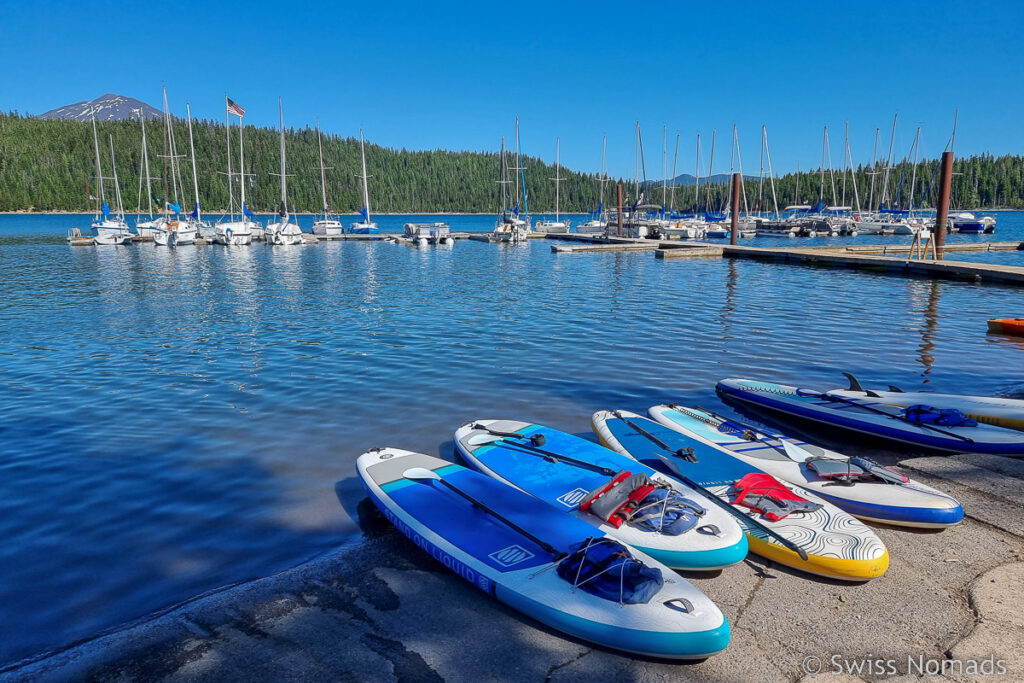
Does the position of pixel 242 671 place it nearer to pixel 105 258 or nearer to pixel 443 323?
pixel 443 323

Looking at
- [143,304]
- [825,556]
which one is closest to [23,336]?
[143,304]

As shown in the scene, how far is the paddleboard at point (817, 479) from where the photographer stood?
533 centimetres

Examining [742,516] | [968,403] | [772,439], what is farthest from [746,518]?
[968,403]

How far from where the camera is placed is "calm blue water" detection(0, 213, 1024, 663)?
5.95 meters

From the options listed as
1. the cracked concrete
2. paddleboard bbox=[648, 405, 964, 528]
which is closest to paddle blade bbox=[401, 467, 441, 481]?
the cracked concrete

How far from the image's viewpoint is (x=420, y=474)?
6375 mm

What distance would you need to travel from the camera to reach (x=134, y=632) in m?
4.38

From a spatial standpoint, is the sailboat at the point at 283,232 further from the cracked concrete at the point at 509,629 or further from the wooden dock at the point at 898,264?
the cracked concrete at the point at 509,629

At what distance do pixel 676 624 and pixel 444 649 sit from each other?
144 centimetres

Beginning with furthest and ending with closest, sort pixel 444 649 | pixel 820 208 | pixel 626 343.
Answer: pixel 820 208
pixel 626 343
pixel 444 649

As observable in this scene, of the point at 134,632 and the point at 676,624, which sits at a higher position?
the point at 676,624

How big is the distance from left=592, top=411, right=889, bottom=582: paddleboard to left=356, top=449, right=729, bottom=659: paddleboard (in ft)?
3.60

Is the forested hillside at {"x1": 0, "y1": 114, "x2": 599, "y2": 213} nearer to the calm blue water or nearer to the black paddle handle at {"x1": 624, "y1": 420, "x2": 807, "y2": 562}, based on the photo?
the calm blue water

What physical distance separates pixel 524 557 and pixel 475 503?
98 cm
